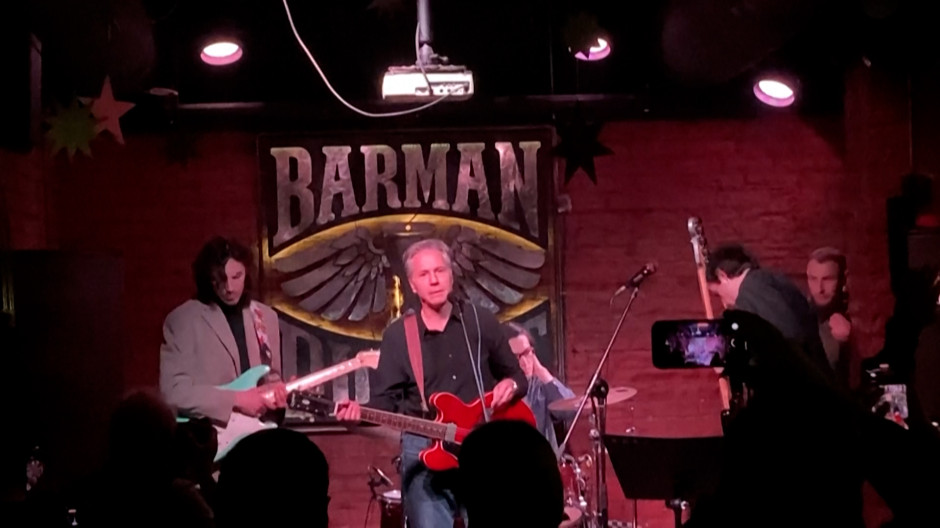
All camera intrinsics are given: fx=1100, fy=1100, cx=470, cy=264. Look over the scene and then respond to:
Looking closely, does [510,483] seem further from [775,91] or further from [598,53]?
[775,91]

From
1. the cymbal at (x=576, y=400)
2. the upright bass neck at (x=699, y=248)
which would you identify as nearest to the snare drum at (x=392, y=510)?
the cymbal at (x=576, y=400)

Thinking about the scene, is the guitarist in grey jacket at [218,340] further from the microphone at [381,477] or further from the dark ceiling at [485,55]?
the dark ceiling at [485,55]

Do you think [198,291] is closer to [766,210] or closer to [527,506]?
[766,210]

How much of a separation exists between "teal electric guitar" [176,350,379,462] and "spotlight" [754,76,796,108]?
8.66 ft

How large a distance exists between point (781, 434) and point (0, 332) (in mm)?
3624

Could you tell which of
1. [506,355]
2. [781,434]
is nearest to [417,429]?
[506,355]

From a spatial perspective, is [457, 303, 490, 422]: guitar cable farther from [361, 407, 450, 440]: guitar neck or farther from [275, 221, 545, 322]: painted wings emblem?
[275, 221, 545, 322]: painted wings emblem

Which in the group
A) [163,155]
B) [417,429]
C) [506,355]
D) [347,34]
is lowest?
[417,429]

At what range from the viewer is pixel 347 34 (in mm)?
6164

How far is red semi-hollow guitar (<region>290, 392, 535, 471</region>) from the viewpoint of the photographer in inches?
191

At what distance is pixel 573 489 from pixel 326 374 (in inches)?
59.7

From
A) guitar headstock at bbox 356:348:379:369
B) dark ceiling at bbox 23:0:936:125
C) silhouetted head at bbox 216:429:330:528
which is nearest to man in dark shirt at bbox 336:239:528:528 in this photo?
guitar headstock at bbox 356:348:379:369

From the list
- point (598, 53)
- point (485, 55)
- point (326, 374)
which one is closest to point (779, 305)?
point (598, 53)

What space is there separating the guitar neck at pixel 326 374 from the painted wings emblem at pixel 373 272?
10.6 inches
